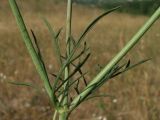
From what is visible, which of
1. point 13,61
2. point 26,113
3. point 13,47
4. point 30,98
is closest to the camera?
point 26,113

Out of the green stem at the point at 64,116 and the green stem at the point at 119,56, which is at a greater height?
the green stem at the point at 119,56

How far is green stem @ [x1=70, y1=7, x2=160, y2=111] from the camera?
1.34ft

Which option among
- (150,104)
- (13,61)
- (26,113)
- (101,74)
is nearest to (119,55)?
(101,74)

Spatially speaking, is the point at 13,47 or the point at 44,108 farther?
the point at 13,47

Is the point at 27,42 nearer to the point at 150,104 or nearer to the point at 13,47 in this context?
the point at 150,104

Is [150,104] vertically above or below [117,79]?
above

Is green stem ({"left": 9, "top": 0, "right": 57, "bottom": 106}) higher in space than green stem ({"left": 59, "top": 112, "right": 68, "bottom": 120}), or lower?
higher

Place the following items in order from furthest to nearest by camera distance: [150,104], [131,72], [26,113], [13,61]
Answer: [13,61], [131,72], [26,113], [150,104]

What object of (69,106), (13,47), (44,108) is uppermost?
(69,106)

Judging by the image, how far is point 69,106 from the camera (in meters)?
0.47

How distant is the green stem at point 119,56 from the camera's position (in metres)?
0.41

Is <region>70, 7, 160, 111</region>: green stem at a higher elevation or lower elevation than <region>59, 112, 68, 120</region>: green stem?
higher

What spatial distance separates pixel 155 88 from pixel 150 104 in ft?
2.22

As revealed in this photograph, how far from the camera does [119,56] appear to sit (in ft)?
1.38
